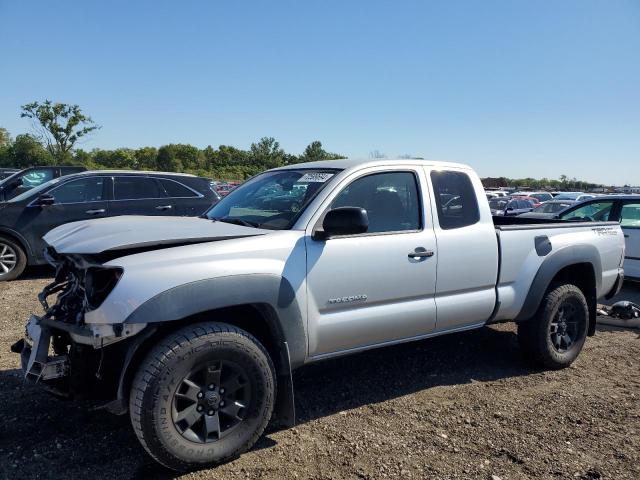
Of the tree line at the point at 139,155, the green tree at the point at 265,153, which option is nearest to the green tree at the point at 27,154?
the tree line at the point at 139,155

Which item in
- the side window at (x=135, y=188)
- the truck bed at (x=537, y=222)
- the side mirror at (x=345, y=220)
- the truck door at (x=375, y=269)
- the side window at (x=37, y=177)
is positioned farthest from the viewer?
the side window at (x=37, y=177)

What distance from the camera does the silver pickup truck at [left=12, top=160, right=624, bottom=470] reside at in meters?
2.82

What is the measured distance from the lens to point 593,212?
30.2 ft

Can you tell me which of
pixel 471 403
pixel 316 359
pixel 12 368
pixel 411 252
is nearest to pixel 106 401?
pixel 316 359

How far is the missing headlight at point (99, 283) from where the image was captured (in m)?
2.83

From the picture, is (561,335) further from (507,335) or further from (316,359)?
(316,359)

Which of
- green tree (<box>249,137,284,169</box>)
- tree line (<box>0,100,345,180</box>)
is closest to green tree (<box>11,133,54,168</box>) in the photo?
tree line (<box>0,100,345,180</box>)

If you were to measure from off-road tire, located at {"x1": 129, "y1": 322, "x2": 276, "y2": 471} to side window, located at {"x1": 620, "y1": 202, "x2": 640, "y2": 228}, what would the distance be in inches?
309

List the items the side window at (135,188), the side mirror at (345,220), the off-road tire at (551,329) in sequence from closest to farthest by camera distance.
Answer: the side mirror at (345,220)
the off-road tire at (551,329)
the side window at (135,188)

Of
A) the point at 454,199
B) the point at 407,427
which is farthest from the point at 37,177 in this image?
the point at 407,427

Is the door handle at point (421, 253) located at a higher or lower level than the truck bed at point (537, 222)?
lower

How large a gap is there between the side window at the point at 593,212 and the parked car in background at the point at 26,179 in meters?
10.4

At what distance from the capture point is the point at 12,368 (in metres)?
4.42

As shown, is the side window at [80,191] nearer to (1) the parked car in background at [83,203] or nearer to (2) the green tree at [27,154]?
(1) the parked car in background at [83,203]
